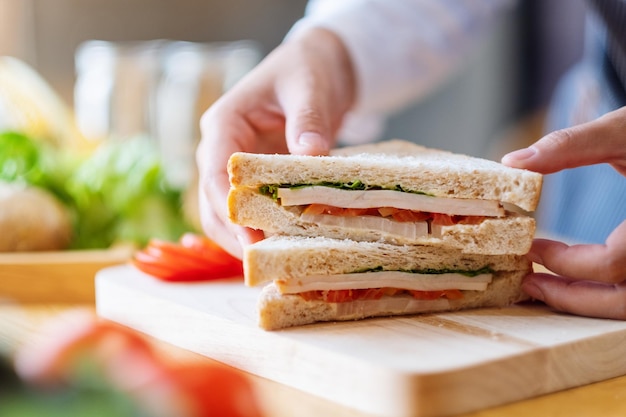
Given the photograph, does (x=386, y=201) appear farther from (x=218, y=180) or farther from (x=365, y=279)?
(x=218, y=180)

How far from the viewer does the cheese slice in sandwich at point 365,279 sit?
6.28 feet

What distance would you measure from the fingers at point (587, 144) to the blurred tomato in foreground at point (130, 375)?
1090mm

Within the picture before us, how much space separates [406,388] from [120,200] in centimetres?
193

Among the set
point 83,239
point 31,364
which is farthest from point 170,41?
point 31,364

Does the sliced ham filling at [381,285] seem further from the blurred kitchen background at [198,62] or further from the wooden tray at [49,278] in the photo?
the blurred kitchen background at [198,62]

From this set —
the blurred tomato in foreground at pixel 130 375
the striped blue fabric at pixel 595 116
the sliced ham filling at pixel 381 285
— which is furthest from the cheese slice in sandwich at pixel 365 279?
the striped blue fabric at pixel 595 116

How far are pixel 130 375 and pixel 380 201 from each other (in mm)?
1122

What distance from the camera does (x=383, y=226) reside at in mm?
2068

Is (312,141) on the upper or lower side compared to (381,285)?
upper

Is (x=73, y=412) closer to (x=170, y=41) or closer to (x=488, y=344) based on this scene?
(x=488, y=344)

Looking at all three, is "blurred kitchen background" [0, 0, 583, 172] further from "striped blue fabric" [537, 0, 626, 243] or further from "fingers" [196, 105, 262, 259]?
"striped blue fabric" [537, 0, 626, 243]

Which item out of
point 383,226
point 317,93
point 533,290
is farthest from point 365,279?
point 317,93

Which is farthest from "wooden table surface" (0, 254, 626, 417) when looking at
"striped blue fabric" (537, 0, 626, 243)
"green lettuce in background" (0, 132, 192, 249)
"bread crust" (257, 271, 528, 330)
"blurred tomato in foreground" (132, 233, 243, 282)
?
"striped blue fabric" (537, 0, 626, 243)

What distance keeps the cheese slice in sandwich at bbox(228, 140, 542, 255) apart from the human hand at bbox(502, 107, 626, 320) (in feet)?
0.24
